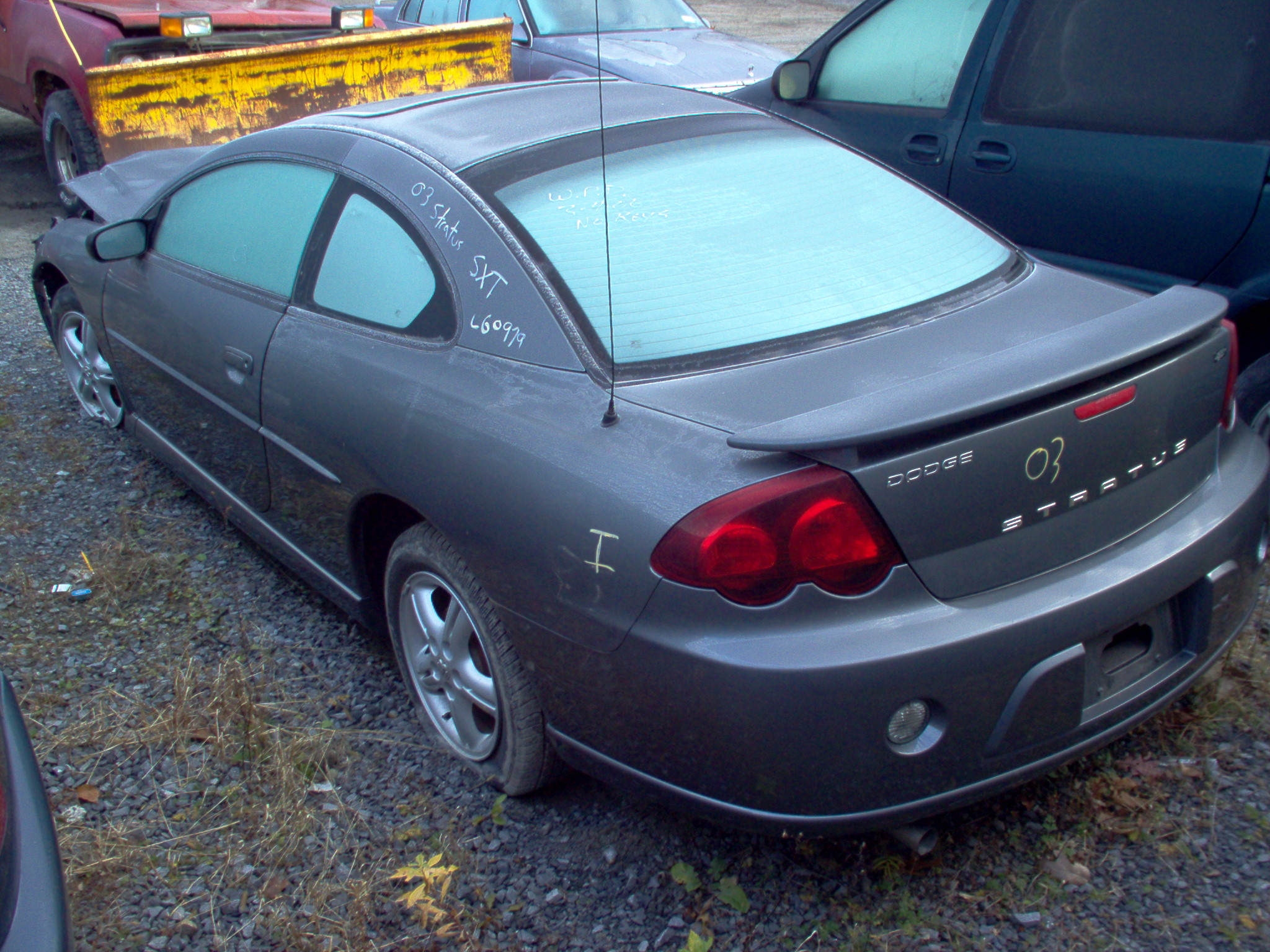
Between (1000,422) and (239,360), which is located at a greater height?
(1000,422)

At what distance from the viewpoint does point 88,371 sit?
13.9 ft

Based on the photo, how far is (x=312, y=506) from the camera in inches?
109

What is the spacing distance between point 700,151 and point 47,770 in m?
2.20

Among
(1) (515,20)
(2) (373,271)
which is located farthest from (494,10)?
(2) (373,271)

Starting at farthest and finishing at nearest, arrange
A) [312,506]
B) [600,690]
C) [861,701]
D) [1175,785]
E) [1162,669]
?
[312,506], [1175,785], [1162,669], [600,690], [861,701]

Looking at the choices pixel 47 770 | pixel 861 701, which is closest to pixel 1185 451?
pixel 861 701

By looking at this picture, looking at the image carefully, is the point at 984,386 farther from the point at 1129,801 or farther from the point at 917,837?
the point at 1129,801

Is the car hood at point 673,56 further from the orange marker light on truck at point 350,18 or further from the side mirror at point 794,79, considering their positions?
the side mirror at point 794,79

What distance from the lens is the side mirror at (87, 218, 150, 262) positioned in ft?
11.0

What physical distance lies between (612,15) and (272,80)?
10.3 feet

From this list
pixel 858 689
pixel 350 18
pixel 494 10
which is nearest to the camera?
pixel 858 689

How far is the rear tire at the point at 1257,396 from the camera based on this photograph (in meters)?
3.21

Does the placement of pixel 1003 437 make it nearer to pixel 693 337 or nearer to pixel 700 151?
pixel 693 337

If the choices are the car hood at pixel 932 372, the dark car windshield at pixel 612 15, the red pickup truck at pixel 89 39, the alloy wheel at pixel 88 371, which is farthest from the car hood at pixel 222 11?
the car hood at pixel 932 372
